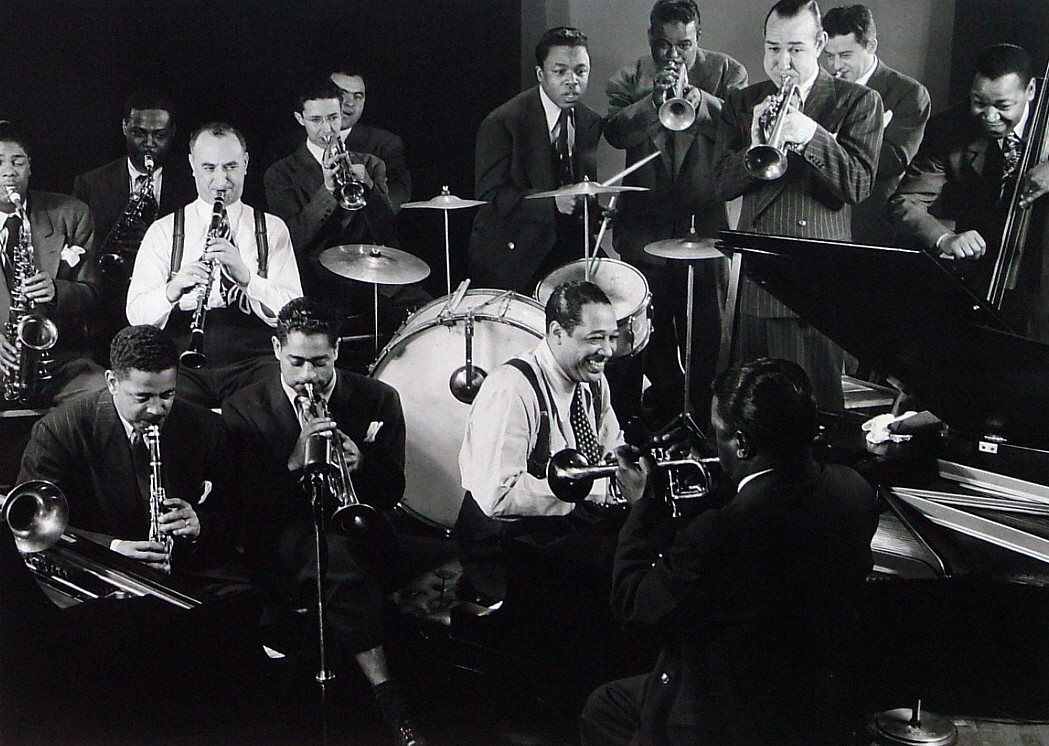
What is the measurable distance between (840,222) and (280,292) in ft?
5.60

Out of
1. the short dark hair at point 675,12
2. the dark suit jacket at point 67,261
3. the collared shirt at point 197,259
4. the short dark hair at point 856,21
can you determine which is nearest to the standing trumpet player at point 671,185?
the short dark hair at point 675,12

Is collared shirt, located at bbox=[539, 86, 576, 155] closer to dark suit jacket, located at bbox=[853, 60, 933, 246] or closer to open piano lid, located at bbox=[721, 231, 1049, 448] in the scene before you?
open piano lid, located at bbox=[721, 231, 1049, 448]

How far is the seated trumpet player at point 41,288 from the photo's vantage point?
9.49 ft

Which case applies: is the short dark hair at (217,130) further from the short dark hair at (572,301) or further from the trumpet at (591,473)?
the trumpet at (591,473)

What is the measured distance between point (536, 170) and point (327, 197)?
64cm

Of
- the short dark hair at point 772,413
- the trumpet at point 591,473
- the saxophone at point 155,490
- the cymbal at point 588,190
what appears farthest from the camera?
the cymbal at point 588,190

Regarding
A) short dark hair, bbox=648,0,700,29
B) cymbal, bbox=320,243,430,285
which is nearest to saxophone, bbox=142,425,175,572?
cymbal, bbox=320,243,430,285

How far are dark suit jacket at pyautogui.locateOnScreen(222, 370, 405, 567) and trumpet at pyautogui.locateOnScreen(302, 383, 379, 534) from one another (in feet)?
0.10

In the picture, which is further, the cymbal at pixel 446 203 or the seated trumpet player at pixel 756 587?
the cymbal at pixel 446 203

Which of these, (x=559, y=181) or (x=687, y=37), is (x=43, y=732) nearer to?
(x=559, y=181)

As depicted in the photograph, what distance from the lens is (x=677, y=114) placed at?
286cm

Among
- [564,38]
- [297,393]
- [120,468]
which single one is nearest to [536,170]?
[564,38]

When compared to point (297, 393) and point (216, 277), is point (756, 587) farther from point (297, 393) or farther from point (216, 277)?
point (216, 277)

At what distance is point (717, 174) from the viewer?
2881 millimetres
